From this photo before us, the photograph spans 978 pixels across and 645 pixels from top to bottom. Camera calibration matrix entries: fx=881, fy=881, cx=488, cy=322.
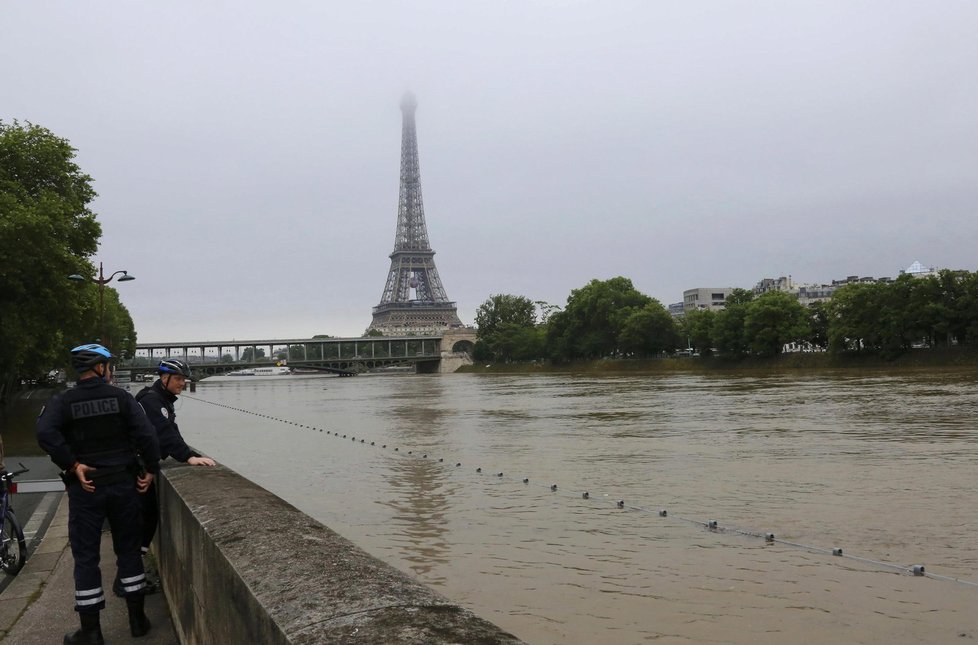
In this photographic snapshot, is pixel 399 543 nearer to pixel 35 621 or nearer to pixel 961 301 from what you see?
pixel 35 621

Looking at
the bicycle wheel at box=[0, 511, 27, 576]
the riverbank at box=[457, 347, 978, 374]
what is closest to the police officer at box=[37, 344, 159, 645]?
the bicycle wheel at box=[0, 511, 27, 576]

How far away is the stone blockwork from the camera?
8.96ft

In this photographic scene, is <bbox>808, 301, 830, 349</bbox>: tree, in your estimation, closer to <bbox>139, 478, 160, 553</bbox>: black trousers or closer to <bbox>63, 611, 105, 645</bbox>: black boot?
<bbox>139, 478, 160, 553</bbox>: black trousers

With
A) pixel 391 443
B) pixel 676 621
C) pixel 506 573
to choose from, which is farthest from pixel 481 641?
pixel 391 443

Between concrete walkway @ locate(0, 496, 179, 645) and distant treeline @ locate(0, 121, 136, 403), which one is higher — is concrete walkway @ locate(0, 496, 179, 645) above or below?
below

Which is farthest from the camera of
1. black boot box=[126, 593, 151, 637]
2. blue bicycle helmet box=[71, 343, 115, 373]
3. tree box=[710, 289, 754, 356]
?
tree box=[710, 289, 754, 356]

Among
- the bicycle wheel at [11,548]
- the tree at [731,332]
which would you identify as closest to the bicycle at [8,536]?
the bicycle wheel at [11,548]

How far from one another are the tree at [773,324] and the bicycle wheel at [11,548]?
8156 cm

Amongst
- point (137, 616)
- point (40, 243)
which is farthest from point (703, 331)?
point (137, 616)

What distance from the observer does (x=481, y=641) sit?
2580 millimetres

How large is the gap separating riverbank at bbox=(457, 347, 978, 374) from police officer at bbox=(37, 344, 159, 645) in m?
69.6

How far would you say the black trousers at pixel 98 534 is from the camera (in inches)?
208

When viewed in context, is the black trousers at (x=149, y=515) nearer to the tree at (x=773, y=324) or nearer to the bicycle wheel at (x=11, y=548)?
the bicycle wheel at (x=11, y=548)

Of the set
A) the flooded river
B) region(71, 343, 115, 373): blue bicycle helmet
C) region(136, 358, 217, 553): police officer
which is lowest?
the flooded river
